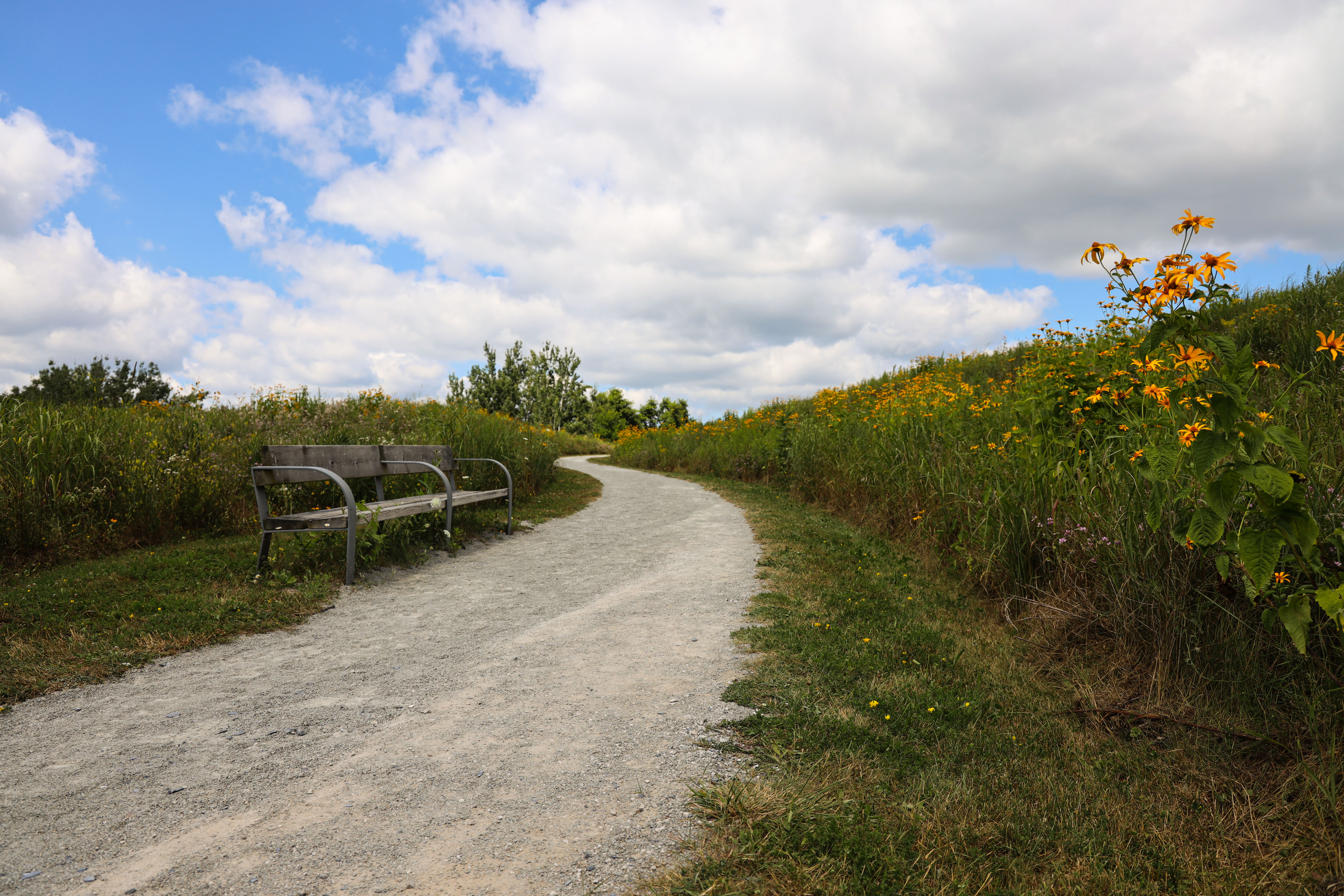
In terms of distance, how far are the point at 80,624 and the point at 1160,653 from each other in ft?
20.3

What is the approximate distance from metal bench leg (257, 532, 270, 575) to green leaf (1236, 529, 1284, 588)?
6222 millimetres

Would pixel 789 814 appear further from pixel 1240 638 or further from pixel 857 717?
pixel 1240 638

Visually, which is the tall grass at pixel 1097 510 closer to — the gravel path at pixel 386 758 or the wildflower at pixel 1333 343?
the wildflower at pixel 1333 343

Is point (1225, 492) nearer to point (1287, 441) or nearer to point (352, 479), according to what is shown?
point (1287, 441)

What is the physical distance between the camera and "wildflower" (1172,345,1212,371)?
2510 millimetres

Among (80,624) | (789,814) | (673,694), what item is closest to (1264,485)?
(789,814)

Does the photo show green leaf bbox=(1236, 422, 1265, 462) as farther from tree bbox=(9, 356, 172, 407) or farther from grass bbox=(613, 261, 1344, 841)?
tree bbox=(9, 356, 172, 407)

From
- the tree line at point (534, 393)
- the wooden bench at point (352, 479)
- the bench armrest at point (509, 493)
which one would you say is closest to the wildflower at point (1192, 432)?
the wooden bench at point (352, 479)

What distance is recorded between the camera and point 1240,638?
3.01m

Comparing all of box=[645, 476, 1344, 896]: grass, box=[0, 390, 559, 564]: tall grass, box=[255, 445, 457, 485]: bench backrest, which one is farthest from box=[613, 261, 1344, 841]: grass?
box=[0, 390, 559, 564]: tall grass

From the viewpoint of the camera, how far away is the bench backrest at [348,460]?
6109mm

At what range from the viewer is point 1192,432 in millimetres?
2740

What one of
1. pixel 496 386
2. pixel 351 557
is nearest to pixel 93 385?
pixel 496 386

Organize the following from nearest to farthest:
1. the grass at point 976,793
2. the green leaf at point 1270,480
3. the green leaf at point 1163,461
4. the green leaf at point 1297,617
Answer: the grass at point 976,793 < the green leaf at point 1270,480 < the green leaf at point 1297,617 < the green leaf at point 1163,461
